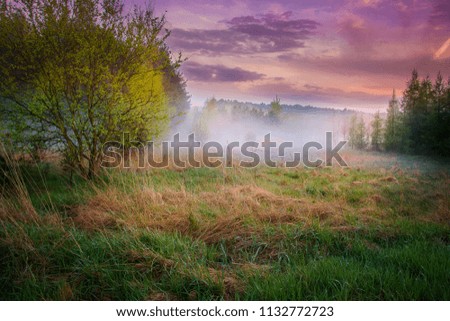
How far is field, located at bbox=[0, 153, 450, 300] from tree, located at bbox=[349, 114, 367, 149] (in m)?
22.6

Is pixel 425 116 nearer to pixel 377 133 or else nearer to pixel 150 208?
pixel 150 208

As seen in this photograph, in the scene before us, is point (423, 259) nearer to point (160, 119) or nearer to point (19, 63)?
point (160, 119)

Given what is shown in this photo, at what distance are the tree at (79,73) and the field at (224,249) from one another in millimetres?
2322

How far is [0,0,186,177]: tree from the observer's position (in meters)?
7.02

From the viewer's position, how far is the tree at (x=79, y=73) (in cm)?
702

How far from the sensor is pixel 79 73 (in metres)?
7.40

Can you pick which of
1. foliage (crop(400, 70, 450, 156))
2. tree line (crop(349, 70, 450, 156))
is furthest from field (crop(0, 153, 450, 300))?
foliage (crop(400, 70, 450, 156))

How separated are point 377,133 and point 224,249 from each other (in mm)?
27865

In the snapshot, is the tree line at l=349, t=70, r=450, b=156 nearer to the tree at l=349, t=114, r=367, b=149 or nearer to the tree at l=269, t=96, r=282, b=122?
the tree at l=349, t=114, r=367, b=149

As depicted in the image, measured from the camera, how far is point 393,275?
9.33 ft

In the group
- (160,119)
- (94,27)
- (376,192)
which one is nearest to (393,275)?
(376,192)

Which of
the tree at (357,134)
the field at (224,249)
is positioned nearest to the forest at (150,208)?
the field at (224,249)

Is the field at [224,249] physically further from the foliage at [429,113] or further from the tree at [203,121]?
the tree at [203,121]

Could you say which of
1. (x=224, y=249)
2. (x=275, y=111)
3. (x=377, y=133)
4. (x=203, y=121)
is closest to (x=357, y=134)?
(x=377, y=133)
